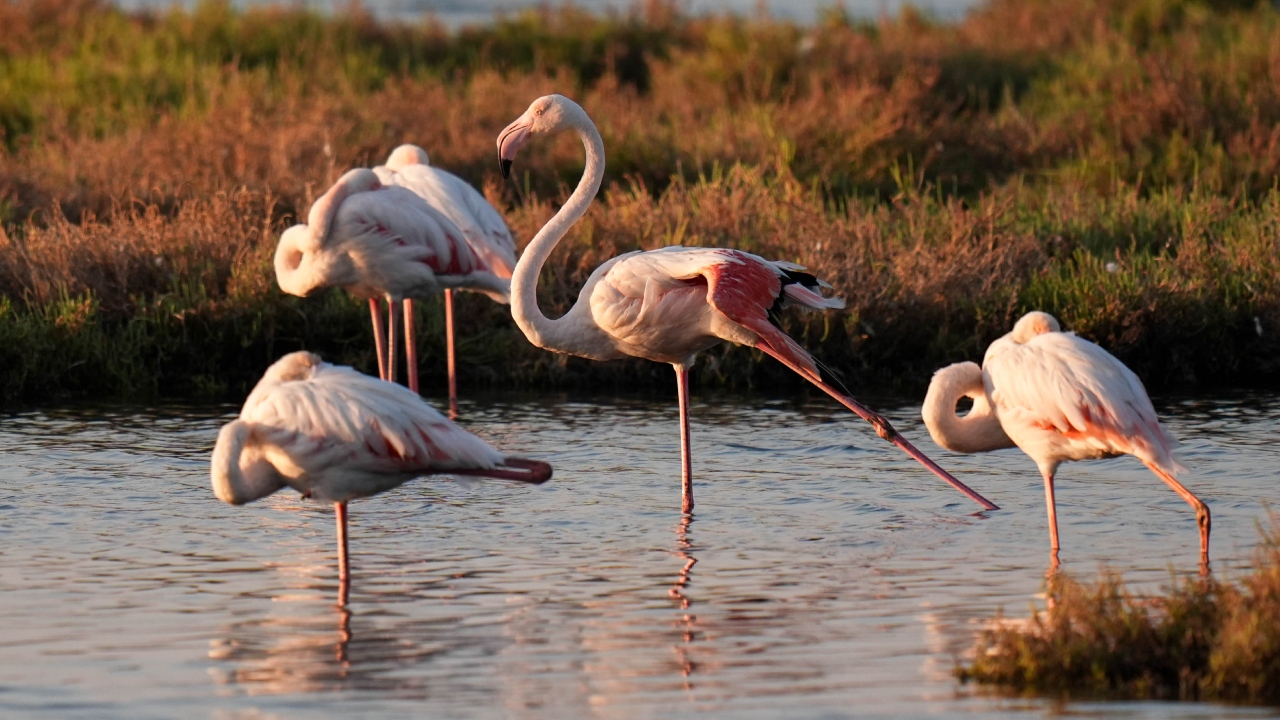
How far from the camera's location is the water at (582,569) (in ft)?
13.2

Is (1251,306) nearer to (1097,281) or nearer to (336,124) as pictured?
(1097,281)

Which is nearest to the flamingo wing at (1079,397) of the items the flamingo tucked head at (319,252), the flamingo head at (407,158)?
the flamingo tucked head at (319,252)

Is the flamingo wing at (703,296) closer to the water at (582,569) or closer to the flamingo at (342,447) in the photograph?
the water at (582,569)

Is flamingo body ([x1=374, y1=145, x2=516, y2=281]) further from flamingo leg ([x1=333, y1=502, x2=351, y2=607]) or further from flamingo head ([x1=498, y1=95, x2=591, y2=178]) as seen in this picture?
flamingo leg ([x1=333, y1=502, x2=351, y2=607])

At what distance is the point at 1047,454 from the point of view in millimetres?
5285

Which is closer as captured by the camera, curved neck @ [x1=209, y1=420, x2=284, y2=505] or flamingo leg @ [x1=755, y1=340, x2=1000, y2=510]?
curved neck @ [x1=209, y1=420, x2=284, y2=505]

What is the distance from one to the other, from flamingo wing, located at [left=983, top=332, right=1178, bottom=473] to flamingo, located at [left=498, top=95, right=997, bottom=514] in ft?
2.24

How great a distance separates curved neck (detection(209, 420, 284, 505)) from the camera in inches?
187

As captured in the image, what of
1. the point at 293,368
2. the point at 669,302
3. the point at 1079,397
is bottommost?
the point at 1079,397

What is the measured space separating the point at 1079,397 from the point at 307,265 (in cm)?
373

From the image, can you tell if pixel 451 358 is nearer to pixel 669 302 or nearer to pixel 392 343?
pixel 392 343

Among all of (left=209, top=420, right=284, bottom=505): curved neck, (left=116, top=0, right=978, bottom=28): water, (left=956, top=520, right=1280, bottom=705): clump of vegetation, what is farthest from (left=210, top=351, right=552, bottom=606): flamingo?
(left=116, top=0, right=978, bottom=28): water

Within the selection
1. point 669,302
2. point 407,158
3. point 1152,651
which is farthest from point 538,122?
point 1152,651

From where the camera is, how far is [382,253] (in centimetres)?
765
